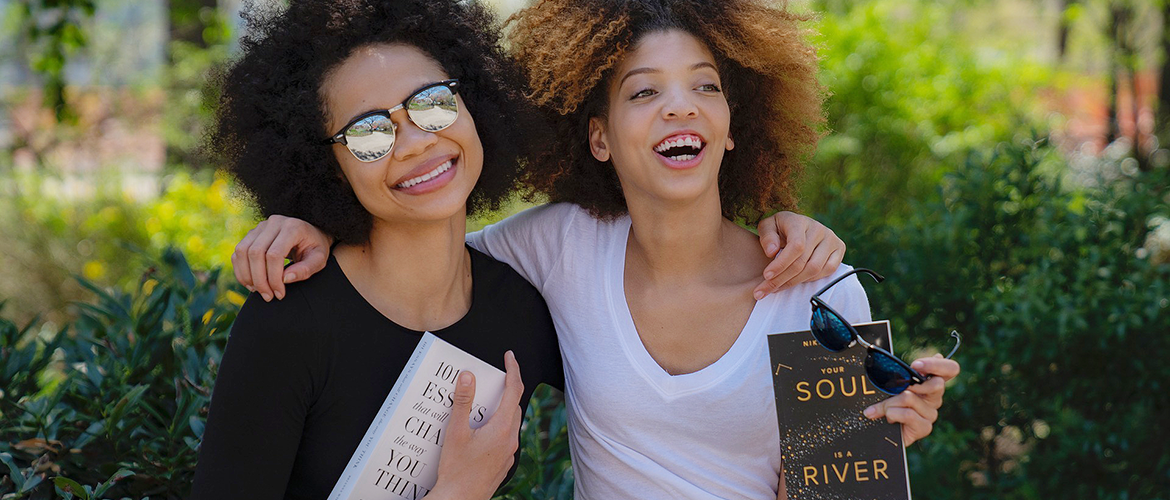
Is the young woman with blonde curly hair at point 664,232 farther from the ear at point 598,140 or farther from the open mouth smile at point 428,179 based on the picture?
the open mouth smile at point 428,179

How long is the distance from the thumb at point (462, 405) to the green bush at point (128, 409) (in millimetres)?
526

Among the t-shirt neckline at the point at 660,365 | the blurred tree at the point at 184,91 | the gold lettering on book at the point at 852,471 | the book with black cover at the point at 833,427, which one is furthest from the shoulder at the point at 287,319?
the blurred tree at the point at 184,91

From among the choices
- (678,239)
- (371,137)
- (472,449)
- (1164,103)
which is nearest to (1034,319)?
(678,239)

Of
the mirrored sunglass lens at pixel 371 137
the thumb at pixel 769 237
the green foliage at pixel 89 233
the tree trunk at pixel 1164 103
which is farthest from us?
the tree trunk at pixel 1164 103

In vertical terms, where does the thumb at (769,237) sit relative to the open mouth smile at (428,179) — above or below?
below

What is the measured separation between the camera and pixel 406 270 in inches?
76.1

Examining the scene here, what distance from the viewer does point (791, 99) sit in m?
2.46

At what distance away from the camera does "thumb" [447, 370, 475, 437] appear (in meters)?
1.82

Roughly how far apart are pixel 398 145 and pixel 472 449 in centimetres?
60

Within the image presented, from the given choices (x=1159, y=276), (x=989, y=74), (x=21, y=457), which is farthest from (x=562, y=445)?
(x=989, y=74)

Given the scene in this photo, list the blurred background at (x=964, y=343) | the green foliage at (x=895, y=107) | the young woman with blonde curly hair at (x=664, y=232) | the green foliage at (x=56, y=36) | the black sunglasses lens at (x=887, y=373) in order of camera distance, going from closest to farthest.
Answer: the black sunglasses lens at (x=887, y=373) < the young woman with blonde curly hair at (x=664, y=232) < the blurred background at (x=964, y=343) < the green foliage at (x=56, y=36) < the green foliage at (x=895, y=107)

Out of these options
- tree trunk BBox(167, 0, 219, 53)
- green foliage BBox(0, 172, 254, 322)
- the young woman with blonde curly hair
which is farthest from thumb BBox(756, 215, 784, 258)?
green foliage BBox(0, 172, 254, 322)

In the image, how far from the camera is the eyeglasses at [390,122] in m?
1.79

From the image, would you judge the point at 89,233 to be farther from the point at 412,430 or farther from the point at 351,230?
the point at 412,430
